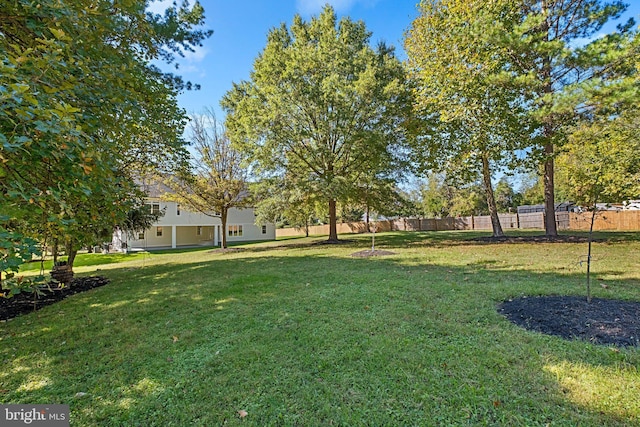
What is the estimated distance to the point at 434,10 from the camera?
1236 centimetres

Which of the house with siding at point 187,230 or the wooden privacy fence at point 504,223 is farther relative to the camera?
the house with siding at point 187,230

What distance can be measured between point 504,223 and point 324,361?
102ft

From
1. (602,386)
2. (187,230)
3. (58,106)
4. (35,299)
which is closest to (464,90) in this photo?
(602,386)

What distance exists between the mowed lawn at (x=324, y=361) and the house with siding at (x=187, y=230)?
18789mm

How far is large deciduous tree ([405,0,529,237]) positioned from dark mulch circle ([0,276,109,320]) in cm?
1138

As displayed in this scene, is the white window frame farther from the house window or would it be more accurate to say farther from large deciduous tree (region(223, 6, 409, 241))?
large deciduous tree (region(223, 6, 409, 241))

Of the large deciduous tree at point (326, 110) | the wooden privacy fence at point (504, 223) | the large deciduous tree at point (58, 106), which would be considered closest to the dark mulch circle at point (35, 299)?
the large deciduous tree at point (58, 106)

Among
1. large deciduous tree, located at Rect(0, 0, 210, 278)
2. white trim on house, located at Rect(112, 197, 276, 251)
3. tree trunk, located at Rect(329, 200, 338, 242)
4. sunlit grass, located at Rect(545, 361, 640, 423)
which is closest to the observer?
large deciduous tree, located at Rect(0, 0, 210, 278)

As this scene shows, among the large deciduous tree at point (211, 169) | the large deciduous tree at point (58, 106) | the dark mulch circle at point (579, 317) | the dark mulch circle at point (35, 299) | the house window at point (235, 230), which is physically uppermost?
the large deciduous tree at point (211, 169)

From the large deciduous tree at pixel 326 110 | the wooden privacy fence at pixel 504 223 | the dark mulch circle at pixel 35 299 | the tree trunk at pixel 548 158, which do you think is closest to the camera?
the dark mulch circle at pixel 35 299

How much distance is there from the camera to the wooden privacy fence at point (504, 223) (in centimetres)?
2058

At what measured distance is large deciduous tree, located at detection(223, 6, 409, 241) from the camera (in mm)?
13734

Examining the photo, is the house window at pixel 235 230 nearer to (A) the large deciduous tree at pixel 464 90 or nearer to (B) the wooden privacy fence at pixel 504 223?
(B) the wooden privacy fence at pixel 504 223

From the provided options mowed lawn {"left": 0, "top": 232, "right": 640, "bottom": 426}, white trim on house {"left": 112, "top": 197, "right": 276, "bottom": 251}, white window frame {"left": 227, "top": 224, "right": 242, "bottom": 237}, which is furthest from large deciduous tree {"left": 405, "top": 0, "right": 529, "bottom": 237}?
white window frame {"left": 227, "top": 224, "right": 242, "bottom": 237}
